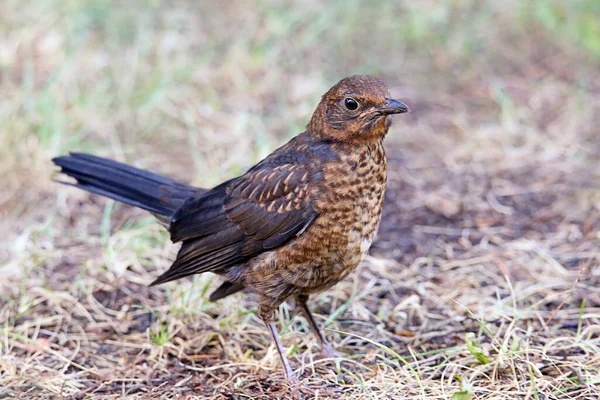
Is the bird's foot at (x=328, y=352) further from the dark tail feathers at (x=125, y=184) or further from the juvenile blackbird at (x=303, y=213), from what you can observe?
the dark tail feathers at (x=125, y=184)

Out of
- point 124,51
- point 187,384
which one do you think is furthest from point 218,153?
point 187,384

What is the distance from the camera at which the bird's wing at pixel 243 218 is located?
4.08 meters

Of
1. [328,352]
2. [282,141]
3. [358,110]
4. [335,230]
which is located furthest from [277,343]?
[282,141]

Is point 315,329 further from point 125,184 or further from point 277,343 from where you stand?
point 125,184

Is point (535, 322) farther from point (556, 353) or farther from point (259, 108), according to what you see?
point (259, 108)

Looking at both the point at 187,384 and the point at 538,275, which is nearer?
the point at 187,384

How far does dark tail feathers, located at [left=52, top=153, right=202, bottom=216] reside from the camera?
4609 mm

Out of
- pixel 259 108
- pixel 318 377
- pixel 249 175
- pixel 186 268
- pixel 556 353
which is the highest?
pixel 259 108

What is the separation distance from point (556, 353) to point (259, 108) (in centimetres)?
364

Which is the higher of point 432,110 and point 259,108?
Result: point 259,108

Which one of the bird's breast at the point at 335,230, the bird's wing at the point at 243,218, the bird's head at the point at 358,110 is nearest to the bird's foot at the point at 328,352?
the bird's breast at the point at 335,230

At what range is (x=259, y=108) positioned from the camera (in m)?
7.00

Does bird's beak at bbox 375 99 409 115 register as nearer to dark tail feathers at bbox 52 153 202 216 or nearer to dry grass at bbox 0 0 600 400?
dry grass at bbox 0 0 600 400

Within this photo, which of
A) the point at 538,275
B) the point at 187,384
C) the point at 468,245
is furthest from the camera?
the point at 468,245
